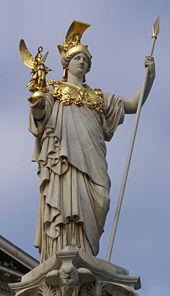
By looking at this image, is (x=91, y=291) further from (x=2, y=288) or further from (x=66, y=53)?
(x=2, y=288)

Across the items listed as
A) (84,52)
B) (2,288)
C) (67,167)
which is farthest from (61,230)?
(2,288)

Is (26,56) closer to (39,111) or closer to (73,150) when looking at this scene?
(39,111)

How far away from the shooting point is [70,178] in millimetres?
14266

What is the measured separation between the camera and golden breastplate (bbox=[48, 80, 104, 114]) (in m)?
15.5

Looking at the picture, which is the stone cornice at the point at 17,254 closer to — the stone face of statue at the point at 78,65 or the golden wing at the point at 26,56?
the stone face of statue at the point at 78,65

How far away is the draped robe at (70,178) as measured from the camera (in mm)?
13805

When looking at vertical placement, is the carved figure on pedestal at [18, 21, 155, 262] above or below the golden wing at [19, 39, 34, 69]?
below

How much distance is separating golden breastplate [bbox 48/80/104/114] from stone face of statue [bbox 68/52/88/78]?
1.18ft

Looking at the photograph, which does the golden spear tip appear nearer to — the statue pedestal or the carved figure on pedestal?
the carved figure on pedestal

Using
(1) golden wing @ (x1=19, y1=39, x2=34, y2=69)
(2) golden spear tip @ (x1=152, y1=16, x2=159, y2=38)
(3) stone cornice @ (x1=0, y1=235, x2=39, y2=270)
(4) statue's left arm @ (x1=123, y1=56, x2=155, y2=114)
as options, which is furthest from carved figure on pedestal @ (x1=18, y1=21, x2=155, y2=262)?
(3) stone cornice @ (x1=0, y1=235, x2=39, y2=270)

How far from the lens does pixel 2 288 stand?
33094 millimetres

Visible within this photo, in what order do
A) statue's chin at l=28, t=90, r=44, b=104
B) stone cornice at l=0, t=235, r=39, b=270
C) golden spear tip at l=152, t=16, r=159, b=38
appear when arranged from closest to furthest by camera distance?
1. statue's chin at l=28, t=90, r=44, b=104
2. golden spear tip at l=152, t=16, r=159, b=38
3. stone cornice at l=0, t=235, r=39, b=270

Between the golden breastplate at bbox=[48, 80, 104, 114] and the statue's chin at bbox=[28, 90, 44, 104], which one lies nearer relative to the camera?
the statue's chin at bbox=[28, 90, 44, 104]

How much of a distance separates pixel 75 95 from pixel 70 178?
203cm
